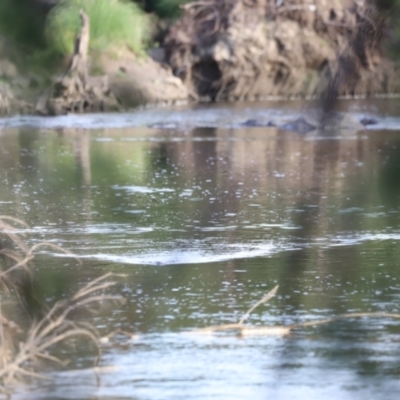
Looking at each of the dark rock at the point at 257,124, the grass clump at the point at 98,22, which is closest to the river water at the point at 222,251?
the grass clump at the point at 98,22

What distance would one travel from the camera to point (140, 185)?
10.9m

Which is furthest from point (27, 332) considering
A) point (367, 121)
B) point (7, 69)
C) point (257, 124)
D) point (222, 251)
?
point (257, 124)

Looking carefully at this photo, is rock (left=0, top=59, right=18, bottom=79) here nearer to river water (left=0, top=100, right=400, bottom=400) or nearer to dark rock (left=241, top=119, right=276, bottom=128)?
river water (left=0, top=100, right=400, bottom=400)

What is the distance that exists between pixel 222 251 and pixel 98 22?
5339mm

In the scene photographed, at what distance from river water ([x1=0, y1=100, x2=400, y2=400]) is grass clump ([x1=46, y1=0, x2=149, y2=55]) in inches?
11.6

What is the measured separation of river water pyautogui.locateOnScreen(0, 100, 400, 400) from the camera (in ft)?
12.0

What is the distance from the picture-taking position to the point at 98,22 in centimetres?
166

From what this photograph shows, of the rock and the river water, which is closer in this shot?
the rock

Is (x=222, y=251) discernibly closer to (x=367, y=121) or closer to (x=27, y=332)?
(x=27, y=332)

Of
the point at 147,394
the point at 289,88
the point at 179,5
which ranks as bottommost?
the point at 289,88

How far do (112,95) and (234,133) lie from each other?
5820mm

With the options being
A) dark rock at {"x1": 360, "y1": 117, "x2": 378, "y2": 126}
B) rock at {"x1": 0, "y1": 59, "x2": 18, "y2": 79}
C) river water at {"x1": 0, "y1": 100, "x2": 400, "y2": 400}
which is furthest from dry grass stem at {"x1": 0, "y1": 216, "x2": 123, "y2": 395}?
dark rock at {"x1": 360, "y1": 117, "x2": 378, "y2": 126}

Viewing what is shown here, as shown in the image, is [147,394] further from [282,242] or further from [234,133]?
[234,133]

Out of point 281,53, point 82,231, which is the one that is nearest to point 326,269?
point 82,231
